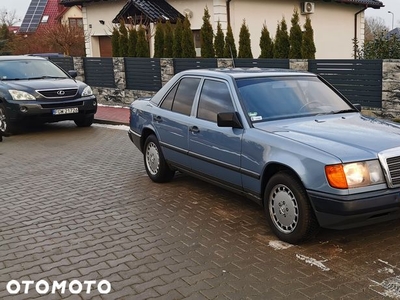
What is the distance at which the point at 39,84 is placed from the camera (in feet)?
39.4

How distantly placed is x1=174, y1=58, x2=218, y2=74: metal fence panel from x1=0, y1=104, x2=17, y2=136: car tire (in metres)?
5.63

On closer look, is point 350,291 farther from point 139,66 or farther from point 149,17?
point 149,17

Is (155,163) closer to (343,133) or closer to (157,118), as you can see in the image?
(157,118)

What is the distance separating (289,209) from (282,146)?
58 cm

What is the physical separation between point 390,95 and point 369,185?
7.17 meters

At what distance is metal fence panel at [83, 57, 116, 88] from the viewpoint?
18.3m

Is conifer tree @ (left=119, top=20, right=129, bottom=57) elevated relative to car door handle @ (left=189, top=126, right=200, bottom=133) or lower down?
elevated

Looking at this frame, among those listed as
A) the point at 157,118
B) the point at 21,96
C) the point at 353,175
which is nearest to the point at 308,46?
the point at 21,96

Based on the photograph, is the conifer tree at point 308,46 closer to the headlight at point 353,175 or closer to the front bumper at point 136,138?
the front bumper at point 136,138

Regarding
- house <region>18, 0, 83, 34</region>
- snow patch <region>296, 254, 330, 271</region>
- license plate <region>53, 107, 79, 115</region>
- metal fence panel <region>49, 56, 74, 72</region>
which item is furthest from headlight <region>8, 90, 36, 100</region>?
house <region>18, 0, 83, 34</region>

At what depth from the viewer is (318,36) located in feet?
84.7

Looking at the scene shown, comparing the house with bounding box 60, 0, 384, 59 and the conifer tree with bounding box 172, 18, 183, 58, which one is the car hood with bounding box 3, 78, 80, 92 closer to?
the conifer tree with bounding box 172, 18, 183, 58

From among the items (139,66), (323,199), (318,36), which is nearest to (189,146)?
(323,199)

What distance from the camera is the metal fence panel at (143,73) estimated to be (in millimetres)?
16531
